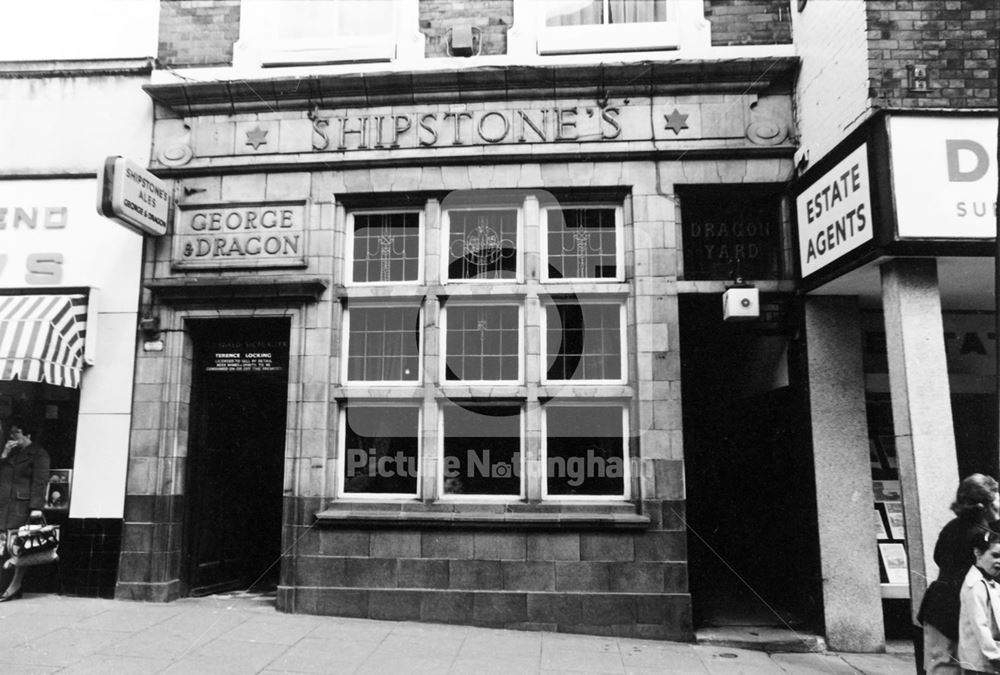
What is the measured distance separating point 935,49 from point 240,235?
7240mm

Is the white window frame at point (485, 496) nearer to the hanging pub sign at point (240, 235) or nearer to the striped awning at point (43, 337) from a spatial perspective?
the hanging pub sign at point (240, 235)

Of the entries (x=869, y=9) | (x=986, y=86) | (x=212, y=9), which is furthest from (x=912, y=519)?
(x=212, y=9)

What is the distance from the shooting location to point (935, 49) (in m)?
6.32

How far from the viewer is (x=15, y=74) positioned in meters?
8.66

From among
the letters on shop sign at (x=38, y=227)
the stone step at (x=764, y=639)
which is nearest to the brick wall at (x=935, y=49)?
the stone step at (x=764, y=639)

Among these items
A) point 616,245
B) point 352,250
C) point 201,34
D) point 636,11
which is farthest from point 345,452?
point 636,11

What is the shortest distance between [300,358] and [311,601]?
258 cm

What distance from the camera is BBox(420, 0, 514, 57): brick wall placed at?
829cm

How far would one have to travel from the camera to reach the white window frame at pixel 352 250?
8.09 m

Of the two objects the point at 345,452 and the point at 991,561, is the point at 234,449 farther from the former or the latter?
the point at 991,561

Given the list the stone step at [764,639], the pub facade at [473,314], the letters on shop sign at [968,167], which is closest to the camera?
the letters on shop sign at [968,167]

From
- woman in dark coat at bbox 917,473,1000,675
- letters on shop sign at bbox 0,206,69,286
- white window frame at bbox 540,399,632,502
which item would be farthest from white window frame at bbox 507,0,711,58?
letters on shop sign at bbox 0,206,69,286

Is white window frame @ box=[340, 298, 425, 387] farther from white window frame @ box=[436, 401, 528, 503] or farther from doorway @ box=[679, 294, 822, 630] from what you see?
doorway @ box=[679, 294, 822, 630]

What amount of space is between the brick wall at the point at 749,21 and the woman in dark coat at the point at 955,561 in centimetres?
535
